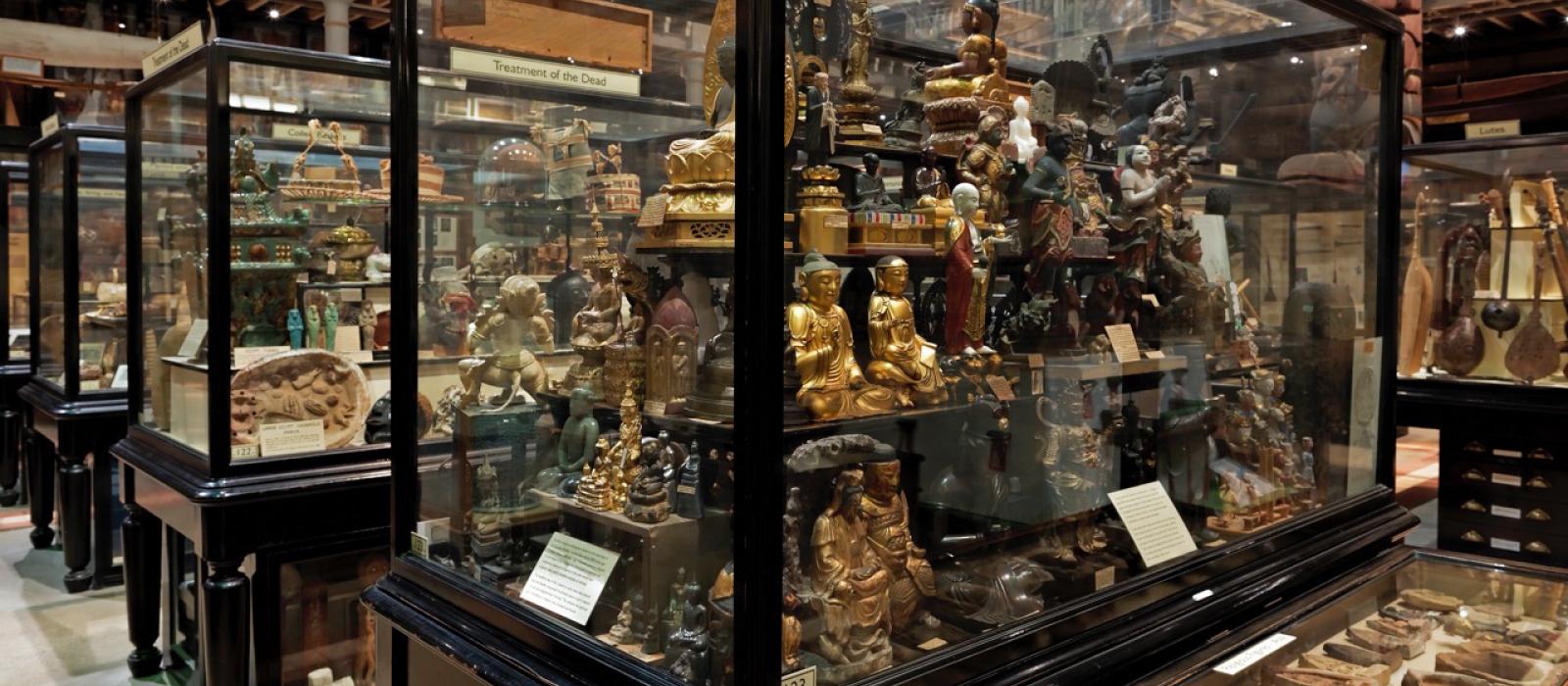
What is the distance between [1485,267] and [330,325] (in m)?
4.48

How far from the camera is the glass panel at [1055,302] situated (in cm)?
163

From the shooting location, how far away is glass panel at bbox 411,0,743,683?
1447 millimetres

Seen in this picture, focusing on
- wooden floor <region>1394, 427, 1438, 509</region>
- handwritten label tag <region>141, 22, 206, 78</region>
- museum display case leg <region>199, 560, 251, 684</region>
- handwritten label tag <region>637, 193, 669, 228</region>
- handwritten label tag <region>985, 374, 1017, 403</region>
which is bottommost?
Answer: wooden floor <region>1394, 427, 1438, 509</region>

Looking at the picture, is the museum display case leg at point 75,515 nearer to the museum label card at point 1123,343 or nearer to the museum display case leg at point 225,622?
the museum display case leg at point 225,622

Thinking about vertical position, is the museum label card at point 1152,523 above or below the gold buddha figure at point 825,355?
below

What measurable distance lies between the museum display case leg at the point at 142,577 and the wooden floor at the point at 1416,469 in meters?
4.82

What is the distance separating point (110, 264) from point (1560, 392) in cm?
568

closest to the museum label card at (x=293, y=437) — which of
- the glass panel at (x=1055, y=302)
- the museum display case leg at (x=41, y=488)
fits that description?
the glass panel at (x=1055, y=302)

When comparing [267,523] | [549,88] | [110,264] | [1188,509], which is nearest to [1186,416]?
[1188,509]

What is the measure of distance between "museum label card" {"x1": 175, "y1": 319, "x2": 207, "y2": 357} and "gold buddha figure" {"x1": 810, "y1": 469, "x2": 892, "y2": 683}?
2044mm

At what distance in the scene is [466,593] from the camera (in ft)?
5.71

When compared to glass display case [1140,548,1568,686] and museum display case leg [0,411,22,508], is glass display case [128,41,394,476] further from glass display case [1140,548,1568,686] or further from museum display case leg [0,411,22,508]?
museum display case leg [0,411,22,508]

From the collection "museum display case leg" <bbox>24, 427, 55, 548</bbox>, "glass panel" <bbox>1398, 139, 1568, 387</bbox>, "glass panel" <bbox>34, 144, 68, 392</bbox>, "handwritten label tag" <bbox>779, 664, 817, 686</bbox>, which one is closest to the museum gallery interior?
"handwritten label tag" <bbox>779, 664, 817, 686</bbox>

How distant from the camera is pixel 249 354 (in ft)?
9.61
